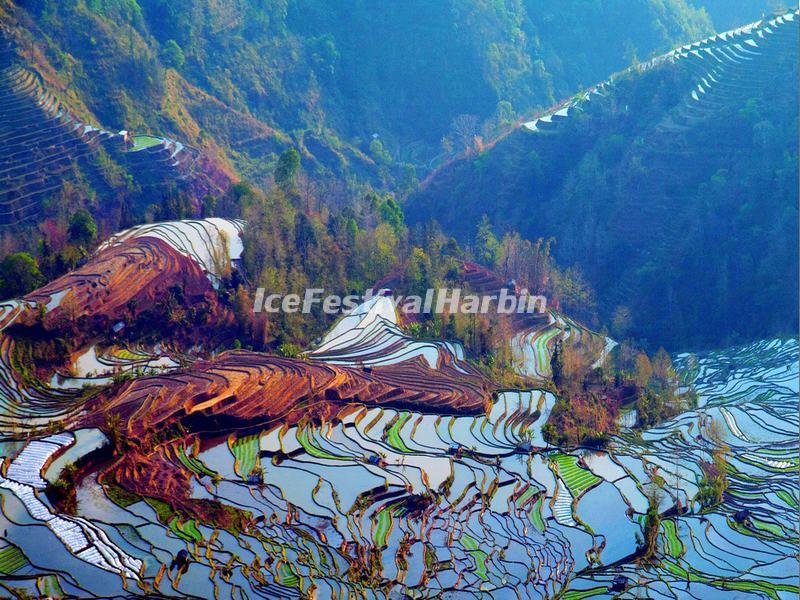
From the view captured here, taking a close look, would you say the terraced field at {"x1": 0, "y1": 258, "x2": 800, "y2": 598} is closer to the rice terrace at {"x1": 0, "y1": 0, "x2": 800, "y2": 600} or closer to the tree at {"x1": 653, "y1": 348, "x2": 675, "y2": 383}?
the rice terrace at {"x1": 0, "y1": 0, "x2": 800, "y2": 600}

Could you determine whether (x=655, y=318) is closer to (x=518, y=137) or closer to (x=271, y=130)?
(x=518, y=137)

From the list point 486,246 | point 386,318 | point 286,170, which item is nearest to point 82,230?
point 286,170

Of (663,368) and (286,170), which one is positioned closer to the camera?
(663,368)

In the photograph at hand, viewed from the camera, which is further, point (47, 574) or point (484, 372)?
point (484, 372)

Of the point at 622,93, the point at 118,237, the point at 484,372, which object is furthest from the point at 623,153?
the point at 118,237

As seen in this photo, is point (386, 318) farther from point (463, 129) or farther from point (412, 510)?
point (463, 129)

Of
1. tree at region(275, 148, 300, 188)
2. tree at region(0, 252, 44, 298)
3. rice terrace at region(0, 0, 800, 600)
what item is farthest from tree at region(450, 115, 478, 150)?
tree at region(0, 252, 44, 298)

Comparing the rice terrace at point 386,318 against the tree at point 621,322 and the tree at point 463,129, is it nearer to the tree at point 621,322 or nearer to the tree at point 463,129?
the tree at point 621,322
